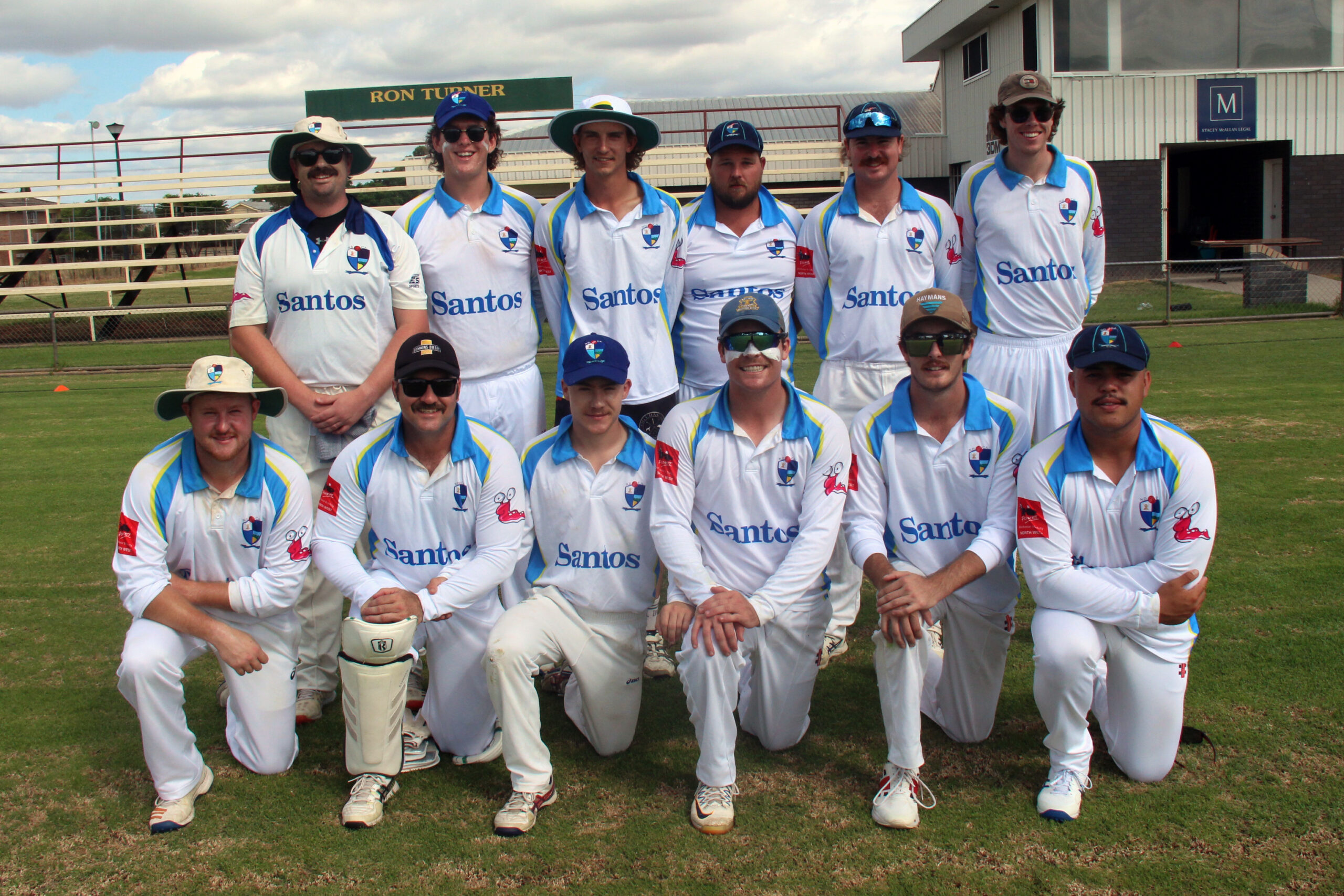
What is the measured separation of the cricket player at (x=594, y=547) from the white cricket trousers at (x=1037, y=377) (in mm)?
1730

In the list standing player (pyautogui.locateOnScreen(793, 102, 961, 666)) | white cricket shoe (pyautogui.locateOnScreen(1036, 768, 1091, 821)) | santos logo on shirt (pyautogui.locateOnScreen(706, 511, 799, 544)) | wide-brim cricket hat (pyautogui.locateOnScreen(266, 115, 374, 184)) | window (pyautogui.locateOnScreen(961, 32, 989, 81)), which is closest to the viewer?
white cricket shoe (pyautogui.locateOnScreen(1036, 768, 1091, 821))

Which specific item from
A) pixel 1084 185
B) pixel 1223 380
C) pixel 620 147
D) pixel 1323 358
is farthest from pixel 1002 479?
pixel 1323 358

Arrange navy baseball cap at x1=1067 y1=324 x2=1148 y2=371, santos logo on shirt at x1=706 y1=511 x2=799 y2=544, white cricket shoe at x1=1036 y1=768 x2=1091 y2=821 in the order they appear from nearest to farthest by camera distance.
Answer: white cricket shoe at x1=1036 y1=768 x2=1091 y2=821 < navy baseball cap at x1=1067 y1=324 x2=1148 y2=371 < santos logo on shirt at x1=706 y1=511 x2=799 y2=544

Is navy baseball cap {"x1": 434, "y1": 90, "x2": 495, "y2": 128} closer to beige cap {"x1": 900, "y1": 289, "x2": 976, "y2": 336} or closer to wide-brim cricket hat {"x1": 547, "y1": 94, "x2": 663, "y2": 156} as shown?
wide-brim cricket hat {"x1": 547, "y1": 94, "x2": 663, "y2": 156}

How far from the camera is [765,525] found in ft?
12.5

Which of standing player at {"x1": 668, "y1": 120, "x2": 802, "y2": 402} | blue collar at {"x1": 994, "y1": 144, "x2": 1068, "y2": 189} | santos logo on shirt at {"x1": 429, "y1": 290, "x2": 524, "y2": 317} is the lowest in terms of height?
santos logo on shirt at {"x1": 429, "y1": 290, "x2": 524, "y2": 317}

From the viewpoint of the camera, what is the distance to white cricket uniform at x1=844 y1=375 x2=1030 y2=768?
12.1ft

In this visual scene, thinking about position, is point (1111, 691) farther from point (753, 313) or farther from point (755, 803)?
point (753, 313)

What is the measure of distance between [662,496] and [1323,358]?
11.2 meters

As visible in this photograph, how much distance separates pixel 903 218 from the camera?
460 centimetres

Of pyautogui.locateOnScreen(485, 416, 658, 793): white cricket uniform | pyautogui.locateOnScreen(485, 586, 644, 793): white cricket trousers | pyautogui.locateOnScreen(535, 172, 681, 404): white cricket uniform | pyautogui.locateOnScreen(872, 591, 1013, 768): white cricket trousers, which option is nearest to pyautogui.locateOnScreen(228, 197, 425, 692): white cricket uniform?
pyautogui.locateOnScreen(535, 172, 681, 404): white cricket uniform

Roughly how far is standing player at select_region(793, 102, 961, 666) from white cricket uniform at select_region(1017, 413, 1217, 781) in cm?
116

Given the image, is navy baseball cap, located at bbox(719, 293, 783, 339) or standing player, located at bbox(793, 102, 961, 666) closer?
navy baseball cap, located at bbox(719, 293, 783, 339)

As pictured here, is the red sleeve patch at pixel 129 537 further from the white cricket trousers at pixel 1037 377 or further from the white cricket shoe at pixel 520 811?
the white cricket trousers at pixel 1037 377
